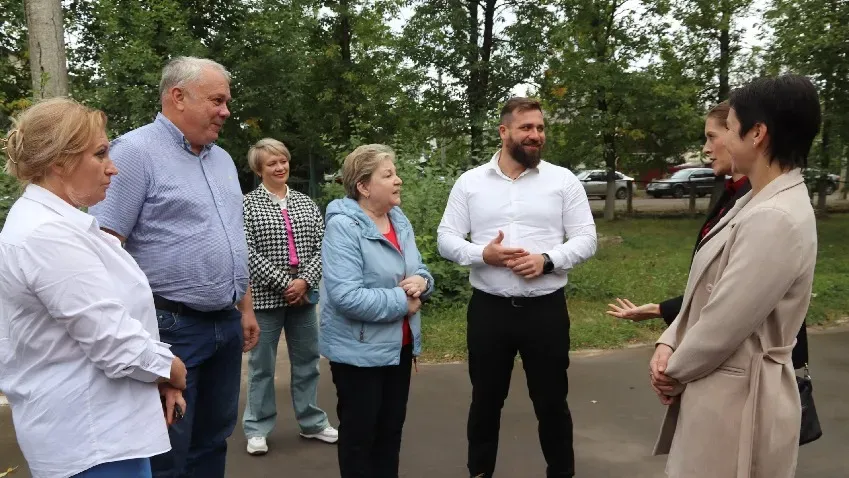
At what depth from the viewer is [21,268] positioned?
1.94m

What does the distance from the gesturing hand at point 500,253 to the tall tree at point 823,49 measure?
999cm

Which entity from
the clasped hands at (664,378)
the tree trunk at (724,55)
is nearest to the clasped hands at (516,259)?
the clasped hands at (664,378)

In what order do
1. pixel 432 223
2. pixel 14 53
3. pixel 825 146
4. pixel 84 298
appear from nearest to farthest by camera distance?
pixel 84 298
pixel 432 223
pixel 825 146
pixel 14 53

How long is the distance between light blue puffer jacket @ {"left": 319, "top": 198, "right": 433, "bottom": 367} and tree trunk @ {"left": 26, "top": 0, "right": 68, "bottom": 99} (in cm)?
478

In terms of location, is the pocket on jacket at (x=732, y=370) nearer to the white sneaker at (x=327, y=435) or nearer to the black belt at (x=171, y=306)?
the black belt at (x=171, y=306)

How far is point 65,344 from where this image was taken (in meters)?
2.04

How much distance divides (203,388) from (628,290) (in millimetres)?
6798

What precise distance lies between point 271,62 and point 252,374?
1242 cm

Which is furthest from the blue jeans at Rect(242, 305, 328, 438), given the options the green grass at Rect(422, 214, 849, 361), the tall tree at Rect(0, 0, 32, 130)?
the tall tree at Rect(0, 0, 32, 130)

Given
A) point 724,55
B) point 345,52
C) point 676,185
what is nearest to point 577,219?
point 724,55

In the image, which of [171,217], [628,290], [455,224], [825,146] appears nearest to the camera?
[171,217]

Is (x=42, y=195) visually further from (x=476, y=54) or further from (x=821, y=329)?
(x=476, y=54)

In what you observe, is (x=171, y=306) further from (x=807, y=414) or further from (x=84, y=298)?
(x=807, y=414)

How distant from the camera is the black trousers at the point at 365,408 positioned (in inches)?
130
